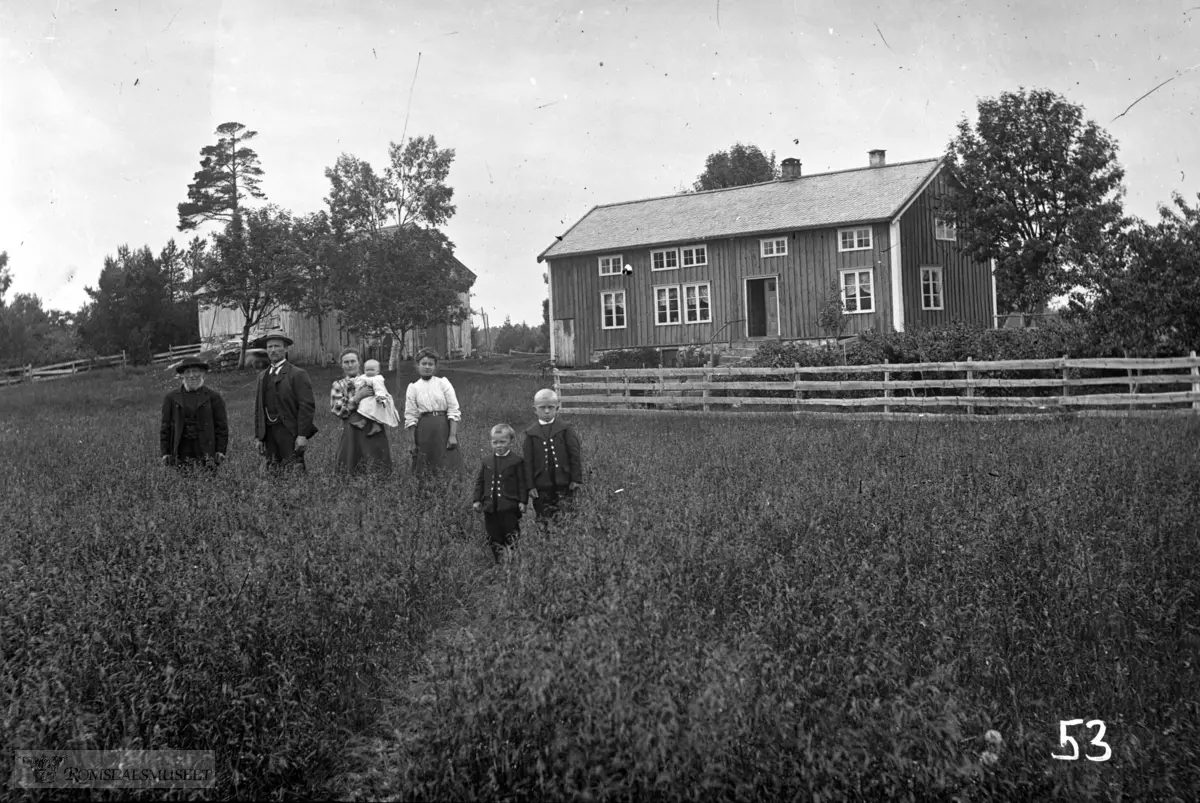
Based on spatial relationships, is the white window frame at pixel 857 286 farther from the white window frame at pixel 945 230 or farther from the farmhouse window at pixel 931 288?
the white window frame at pixel 945 230

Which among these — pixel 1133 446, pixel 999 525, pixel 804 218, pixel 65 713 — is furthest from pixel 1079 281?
pixel 65 713

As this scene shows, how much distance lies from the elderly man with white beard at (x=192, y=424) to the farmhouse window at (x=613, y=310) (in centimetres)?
2693

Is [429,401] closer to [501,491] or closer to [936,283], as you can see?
[501,491]

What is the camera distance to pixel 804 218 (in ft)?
108

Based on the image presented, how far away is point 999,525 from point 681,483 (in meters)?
2.93

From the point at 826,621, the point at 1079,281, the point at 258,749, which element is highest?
the point at 1079,281

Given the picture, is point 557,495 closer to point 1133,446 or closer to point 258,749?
point 258,749

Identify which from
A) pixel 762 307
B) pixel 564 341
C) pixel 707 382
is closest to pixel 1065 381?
pixel 707 382

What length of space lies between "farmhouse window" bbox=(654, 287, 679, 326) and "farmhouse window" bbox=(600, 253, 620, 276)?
1.83 meters

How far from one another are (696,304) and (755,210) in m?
3.94

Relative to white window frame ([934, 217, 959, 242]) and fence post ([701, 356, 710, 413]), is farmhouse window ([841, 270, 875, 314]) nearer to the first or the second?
white window frame ([934, 217, 959, 242])

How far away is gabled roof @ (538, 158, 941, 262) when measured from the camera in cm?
3266

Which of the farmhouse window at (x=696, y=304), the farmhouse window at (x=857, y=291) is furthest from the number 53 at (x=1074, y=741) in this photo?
the farmhouse window at (x=696, y=304)

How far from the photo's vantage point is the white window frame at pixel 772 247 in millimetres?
33250
